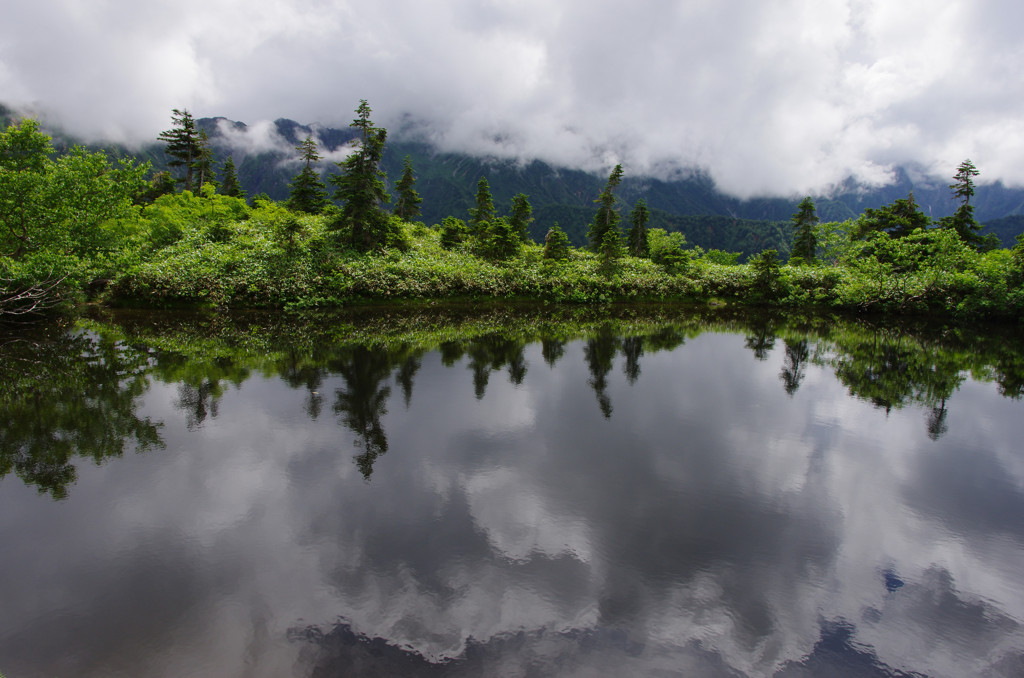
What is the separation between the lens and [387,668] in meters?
4.88

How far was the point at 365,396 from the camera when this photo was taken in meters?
12.2

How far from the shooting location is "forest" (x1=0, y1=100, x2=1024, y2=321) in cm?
1961

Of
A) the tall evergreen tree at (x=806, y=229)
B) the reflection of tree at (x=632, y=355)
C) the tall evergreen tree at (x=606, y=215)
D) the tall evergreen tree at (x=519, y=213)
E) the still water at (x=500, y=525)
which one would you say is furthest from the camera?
the tall evergreen tree at (x=806, y=229)

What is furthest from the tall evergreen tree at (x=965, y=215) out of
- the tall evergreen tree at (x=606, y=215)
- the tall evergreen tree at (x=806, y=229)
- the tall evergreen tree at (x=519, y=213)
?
the tall evergreen tree at (x=519, y=213)

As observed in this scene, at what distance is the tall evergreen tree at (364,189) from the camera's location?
1143 inches

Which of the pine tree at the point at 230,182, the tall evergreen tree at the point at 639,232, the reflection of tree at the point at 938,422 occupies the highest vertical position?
the pine tree at the point at 230,182

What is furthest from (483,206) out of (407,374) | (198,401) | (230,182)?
(198,401)

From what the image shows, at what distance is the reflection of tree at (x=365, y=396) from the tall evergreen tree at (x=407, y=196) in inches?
1198

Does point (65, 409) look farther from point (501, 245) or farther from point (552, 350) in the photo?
point (501, 245)

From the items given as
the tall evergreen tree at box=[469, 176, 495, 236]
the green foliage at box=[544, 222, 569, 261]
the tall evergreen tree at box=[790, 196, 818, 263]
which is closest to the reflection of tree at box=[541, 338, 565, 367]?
the green foliage at box=[544, 222, 569, 261]

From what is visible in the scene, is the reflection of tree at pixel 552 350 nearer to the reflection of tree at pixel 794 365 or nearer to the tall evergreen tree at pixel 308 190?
the reflection of tree at pixel 794 365

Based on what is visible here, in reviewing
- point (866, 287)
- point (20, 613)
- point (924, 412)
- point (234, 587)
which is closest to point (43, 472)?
point (20, 613)

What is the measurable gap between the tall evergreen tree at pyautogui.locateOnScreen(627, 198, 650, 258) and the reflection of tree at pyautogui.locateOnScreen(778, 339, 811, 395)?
2484 cm

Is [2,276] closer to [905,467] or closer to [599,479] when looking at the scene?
[599,479]
